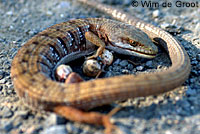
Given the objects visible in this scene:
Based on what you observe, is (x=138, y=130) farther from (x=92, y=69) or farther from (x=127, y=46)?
(x=127, y=46)

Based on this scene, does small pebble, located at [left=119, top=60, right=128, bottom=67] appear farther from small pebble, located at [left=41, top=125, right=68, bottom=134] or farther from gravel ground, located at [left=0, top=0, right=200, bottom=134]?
small pebble, located at [left=41, top=125, right=68, bottom=134]

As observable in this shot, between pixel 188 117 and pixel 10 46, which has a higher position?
pixel 10 46

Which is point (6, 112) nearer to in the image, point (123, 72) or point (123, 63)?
point (123, 72)

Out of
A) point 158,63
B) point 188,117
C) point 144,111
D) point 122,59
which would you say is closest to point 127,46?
point 122,59

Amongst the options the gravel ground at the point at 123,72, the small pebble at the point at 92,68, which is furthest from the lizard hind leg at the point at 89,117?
the small pebble at the point at 92,68

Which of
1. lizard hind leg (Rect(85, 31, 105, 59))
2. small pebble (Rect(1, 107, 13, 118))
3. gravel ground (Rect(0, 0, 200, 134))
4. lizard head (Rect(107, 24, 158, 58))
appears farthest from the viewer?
lizard hind leg (Rect(85, 31, 105, 59))

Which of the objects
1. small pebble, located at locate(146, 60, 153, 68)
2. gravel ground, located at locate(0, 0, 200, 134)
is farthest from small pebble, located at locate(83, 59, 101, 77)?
small pebble, located at locate(146, 60, 153, 68)
